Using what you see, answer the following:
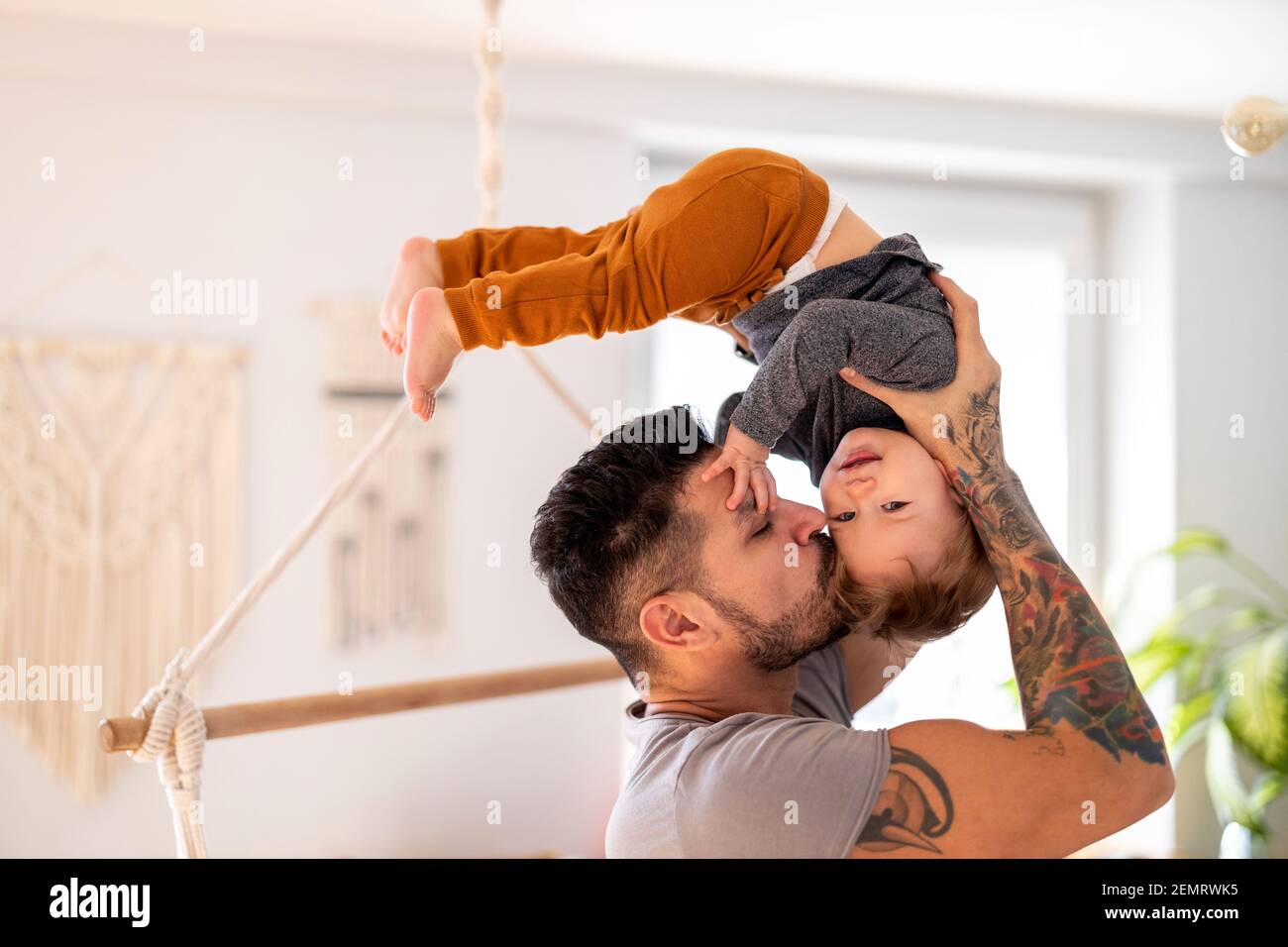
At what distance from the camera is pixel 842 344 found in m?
1.06

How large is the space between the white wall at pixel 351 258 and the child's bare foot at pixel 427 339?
5.38ft

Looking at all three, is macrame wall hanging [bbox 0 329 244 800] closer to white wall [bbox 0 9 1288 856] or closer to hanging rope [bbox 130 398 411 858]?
white wall [bbox 0 9 1288 856]

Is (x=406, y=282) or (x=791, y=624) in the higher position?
(x=406, y=282)

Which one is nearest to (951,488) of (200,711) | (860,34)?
(200,711)

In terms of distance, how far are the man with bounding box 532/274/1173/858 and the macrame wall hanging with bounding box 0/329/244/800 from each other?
1623mm

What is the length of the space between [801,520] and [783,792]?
0.98ft

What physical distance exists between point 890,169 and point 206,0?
1774 millimetres

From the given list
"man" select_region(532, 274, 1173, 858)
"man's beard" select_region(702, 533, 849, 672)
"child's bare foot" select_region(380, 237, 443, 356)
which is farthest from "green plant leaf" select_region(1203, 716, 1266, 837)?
"child's bare foot" select_region(380, 237, 443, 356)

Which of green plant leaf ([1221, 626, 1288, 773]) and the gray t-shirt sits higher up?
the gray t-shirt

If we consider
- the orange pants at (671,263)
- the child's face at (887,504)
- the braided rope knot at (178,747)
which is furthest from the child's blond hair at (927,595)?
the braided rope knot at (178,747)

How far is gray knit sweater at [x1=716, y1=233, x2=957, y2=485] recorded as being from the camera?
1060 mm

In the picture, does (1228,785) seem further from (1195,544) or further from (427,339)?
(427,339)

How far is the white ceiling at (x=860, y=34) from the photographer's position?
234cm
